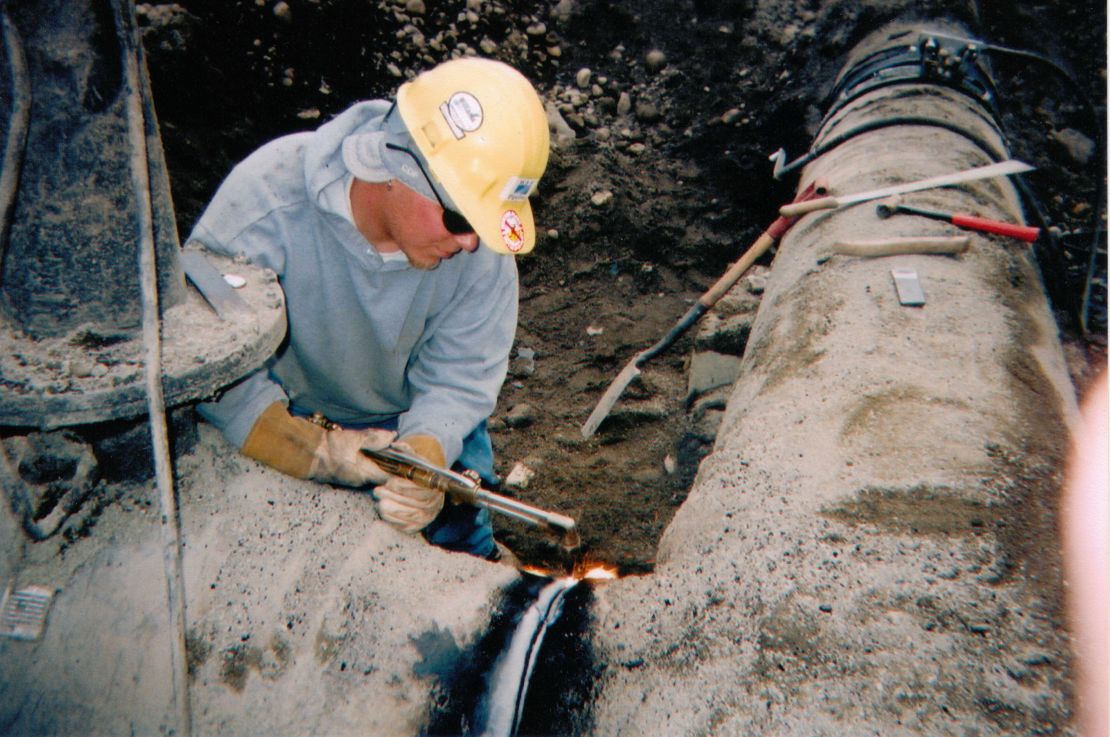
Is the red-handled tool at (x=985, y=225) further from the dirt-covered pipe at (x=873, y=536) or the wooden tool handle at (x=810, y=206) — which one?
the wooden tool handle at (x=810, y=206)

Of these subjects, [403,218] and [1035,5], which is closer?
[403,218]

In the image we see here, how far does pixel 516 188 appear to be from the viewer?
172cm

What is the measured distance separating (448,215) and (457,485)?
0.63 metres

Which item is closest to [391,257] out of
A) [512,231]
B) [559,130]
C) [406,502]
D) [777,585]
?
[512,231]

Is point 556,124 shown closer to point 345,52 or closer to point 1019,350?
point 345,52

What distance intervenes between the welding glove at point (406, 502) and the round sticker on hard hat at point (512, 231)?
1.81 ft

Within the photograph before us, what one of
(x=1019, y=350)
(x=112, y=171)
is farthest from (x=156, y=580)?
(x=1019, y=350)

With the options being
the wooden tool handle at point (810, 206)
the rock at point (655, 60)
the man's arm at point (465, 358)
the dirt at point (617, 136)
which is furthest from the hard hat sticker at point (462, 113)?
the rock at point (655, 60)

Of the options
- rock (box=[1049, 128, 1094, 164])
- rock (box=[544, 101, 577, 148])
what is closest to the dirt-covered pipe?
rock (box=[544, 101, 577, 148])

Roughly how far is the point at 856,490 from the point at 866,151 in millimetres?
1899

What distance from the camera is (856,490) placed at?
1490 millimetres

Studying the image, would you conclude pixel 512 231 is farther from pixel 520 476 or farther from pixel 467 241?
pixel 520 476

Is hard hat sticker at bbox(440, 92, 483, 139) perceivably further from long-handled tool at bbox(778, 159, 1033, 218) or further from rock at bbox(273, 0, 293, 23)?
rock at bbox(273, 0, 293, 23)

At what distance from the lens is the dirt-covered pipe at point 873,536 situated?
3.85ft
